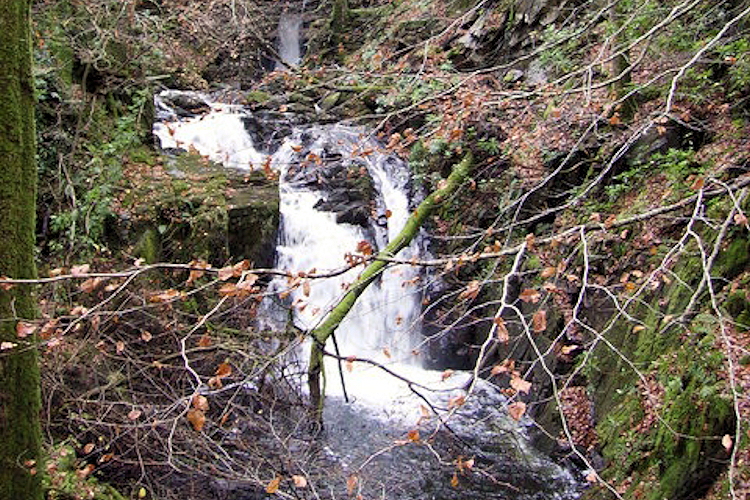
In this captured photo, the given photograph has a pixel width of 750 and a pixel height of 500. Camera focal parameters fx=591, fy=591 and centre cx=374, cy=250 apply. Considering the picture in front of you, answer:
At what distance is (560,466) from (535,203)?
12.6 feet

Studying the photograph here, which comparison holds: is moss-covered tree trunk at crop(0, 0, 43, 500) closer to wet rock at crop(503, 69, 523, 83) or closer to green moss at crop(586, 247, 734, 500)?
green moss at crop(586, 247, 734, 500)

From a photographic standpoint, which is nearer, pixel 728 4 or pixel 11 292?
pixel 11 292

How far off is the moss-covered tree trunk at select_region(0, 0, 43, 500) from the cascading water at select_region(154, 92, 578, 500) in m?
1.74

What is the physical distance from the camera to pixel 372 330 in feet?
33.0

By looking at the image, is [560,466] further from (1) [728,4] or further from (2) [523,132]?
(1) [728,4]

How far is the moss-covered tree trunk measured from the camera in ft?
11.6

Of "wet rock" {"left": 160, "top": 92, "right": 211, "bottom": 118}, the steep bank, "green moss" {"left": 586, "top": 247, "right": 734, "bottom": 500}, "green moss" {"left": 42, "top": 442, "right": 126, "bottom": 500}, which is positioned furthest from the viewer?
"wet rock" {"left": 160, "top": 92, "right": 211, "bottom": 118}

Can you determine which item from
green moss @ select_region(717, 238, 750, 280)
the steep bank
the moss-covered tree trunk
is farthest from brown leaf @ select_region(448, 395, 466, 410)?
green moss @ select_region(717, 238, 750, 280)

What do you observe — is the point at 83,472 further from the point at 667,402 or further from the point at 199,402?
the point at 667,402

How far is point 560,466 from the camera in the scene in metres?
6.55

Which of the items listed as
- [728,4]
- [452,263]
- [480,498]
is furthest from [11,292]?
[728,4]

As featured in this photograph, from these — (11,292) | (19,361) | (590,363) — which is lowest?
(590,363)

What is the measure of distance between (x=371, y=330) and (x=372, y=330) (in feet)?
0.06

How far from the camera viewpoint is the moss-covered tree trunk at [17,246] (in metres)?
3.54
